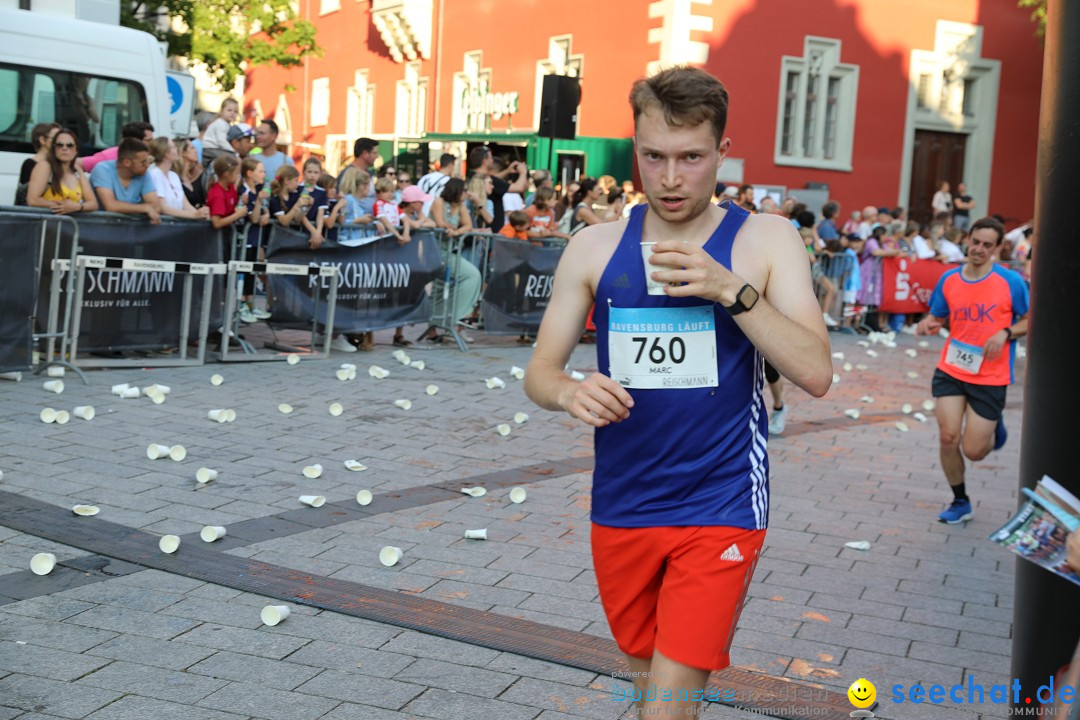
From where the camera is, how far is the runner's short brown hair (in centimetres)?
301

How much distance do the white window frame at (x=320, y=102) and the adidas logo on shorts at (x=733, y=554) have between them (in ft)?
135

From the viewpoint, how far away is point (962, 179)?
101 feet

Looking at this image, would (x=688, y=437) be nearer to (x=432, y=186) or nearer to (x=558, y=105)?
(x=432, y=186)

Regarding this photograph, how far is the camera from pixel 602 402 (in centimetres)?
287

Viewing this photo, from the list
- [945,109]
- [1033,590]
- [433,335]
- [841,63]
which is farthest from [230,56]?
[1033,590]

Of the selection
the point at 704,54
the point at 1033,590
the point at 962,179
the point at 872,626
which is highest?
the point at 704,54

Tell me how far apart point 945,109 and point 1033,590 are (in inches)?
1130

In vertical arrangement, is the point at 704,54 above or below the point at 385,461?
above

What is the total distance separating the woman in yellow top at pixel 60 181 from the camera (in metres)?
10.3

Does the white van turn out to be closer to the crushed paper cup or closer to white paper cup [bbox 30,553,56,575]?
the crushed paper cup

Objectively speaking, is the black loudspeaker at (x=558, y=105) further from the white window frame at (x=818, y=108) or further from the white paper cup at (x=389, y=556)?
the white paper cup at (x=389, y=556)

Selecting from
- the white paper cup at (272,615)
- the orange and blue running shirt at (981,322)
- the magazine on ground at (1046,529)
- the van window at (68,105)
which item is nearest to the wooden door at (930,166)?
the van window at (68,105)

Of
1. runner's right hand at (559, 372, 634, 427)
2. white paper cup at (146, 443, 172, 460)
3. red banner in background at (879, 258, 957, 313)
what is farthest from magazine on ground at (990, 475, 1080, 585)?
red banner in background at (879, 258, 957, 313)

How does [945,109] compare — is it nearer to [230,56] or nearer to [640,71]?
[640,71]
